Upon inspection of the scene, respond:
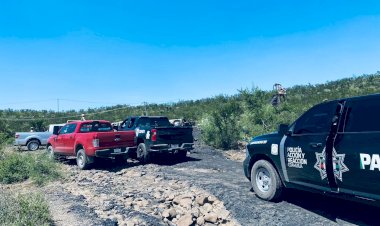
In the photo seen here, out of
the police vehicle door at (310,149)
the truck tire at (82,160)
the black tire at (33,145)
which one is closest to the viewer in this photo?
the police vehicle door at (310,149)

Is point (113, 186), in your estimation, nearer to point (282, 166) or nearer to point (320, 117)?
point (282, 166)

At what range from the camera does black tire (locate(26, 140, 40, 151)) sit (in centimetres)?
2291

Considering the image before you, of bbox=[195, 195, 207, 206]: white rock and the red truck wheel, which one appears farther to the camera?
the red truck wheel

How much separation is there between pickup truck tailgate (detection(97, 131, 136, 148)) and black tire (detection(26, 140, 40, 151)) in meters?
12.2

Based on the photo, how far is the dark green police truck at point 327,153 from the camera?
5176 mm

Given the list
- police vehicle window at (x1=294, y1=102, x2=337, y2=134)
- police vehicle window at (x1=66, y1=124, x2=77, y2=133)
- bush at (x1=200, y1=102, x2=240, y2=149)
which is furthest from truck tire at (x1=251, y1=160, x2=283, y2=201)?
bush at (x1=200, y1=102, x2=240, y2=149)

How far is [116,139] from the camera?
13438 mm

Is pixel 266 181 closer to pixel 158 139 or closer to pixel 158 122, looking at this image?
pixel 158 139

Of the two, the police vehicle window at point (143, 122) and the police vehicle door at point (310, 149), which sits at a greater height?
the police vehicle window at point (143, 122)

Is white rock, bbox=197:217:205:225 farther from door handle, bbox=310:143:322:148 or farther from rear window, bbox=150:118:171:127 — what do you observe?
rear window, bbox=150:118:171:127

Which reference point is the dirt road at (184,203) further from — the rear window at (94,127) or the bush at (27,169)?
the rear window at (94,127)

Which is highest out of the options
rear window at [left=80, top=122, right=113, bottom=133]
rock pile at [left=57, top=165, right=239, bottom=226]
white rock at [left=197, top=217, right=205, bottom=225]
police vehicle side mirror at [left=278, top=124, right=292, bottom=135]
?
rear window at [left=80, top=122, right=113, bottom=133]

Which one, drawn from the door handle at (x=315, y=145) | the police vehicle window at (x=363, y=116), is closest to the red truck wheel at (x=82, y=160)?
the door handle at (x=315, y=145)

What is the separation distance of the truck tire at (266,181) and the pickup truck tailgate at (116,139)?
7208 millimetres
